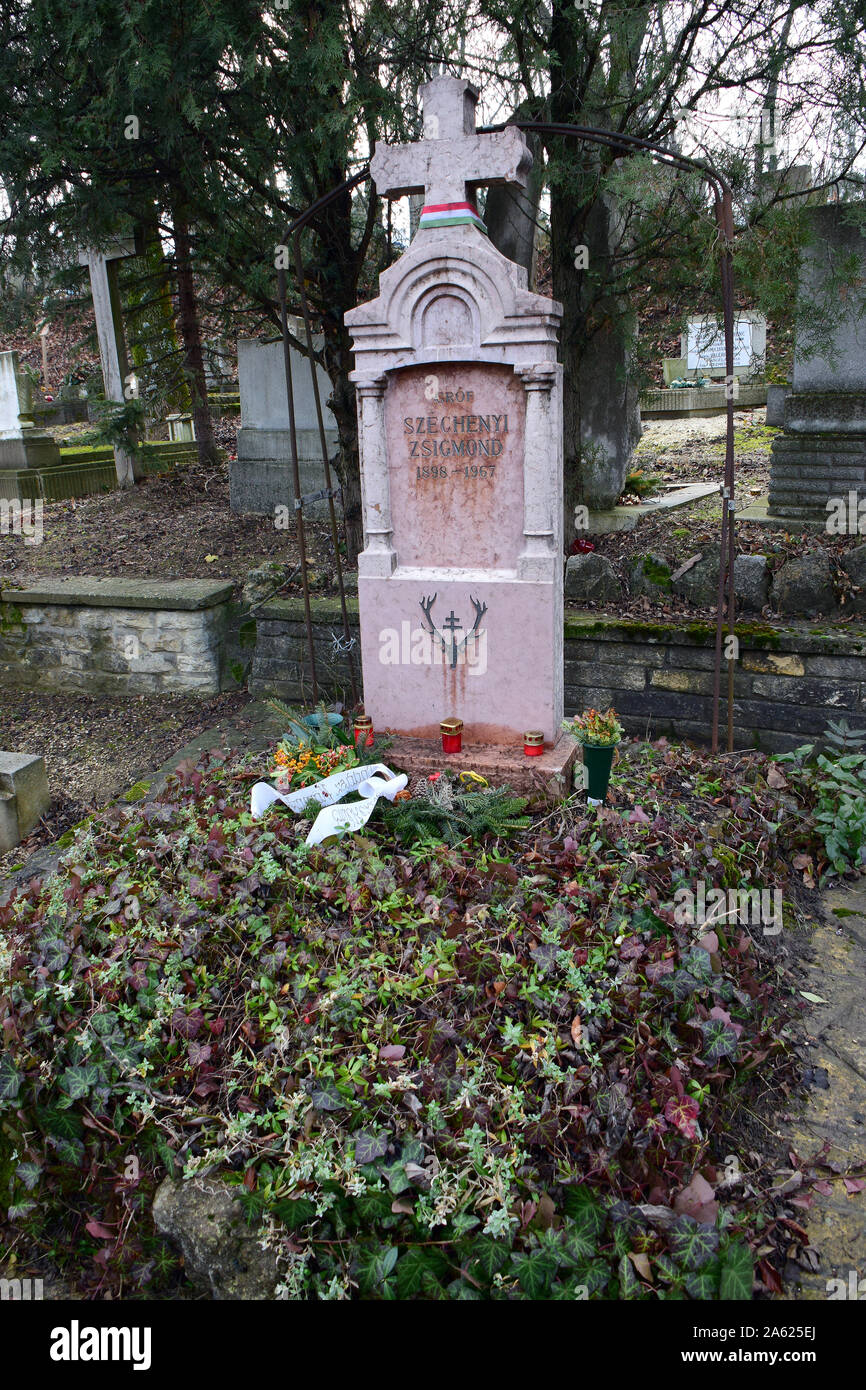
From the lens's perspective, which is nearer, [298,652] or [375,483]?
[375,483]

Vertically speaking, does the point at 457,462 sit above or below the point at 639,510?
above

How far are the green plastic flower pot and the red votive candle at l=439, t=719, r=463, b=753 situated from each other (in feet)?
1.91

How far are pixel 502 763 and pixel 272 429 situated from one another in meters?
4.79

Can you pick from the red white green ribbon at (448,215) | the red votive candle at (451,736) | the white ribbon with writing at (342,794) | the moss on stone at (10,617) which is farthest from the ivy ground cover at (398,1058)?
the moss on stone at (10,617)

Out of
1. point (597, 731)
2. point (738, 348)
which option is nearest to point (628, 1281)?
point (597, 731)

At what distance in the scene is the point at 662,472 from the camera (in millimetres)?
7805

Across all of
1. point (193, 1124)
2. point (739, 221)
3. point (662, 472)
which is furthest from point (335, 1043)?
point (662, 472)

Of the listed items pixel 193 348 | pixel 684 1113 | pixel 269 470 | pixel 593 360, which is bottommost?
pixel 684 1113

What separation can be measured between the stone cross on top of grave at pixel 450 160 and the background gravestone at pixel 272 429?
3796 millimetres

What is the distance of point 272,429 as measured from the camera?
7.66 meters
